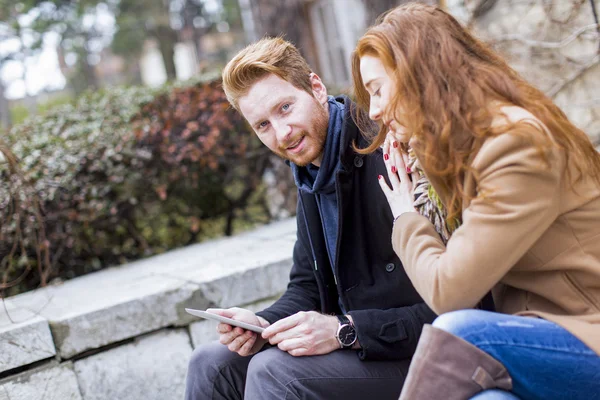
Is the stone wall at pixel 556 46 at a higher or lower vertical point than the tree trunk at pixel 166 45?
lower

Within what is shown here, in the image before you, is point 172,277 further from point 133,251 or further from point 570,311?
point 570,311

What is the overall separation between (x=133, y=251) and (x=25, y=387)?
7.47 ft

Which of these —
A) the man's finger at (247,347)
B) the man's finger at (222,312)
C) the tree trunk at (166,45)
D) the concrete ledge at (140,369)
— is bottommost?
the concrete ledge at (140,369)

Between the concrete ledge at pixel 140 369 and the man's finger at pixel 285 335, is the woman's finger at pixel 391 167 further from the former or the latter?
the concrete ledge at pixel 140 369

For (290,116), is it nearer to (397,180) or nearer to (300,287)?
(397,180)

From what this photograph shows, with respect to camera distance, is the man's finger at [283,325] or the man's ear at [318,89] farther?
the man's ear at [318,89]

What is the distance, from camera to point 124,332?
309cm

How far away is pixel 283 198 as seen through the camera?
5.58 metres

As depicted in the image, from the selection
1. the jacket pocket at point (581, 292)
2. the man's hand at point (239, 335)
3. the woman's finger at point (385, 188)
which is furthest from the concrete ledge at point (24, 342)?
the jacket pocket at point (581, 292)

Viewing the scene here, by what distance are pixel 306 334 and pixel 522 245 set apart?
2.40 ft

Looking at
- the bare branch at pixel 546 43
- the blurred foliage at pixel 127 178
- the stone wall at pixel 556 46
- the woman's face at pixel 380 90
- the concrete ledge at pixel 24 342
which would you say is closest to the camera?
the woman's face at pixel 380 90

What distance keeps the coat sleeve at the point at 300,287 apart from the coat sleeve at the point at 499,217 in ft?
2.80

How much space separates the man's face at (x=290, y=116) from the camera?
96.3 inches

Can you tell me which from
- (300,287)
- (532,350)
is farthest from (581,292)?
(300,287)
